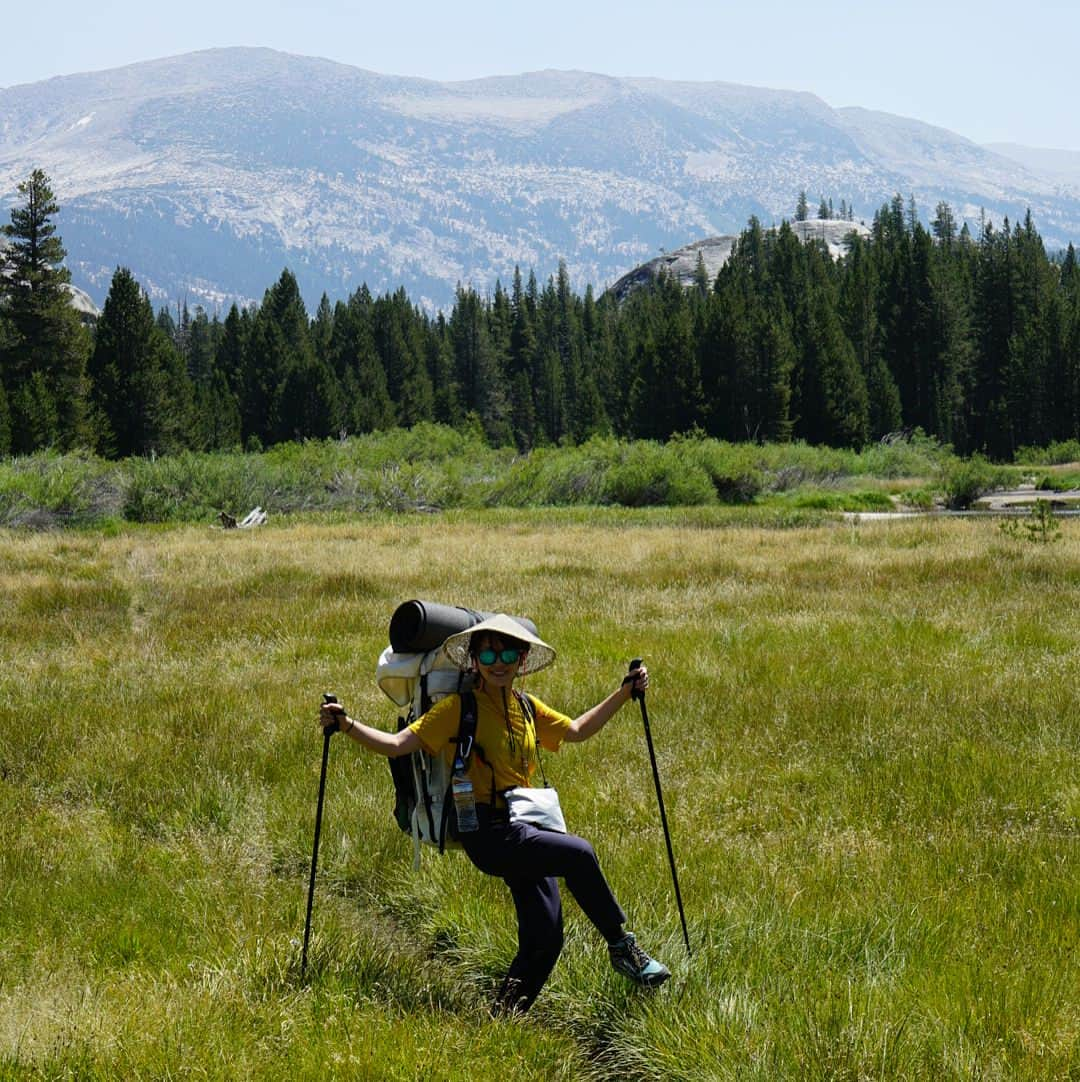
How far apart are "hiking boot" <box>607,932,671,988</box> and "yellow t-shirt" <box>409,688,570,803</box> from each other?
739 mm

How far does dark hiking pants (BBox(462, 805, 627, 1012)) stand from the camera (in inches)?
178

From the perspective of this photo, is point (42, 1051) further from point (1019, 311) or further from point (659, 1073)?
point (1019, 311)

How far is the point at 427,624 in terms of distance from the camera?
15.9 ft

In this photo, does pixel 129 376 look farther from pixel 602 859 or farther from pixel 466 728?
pixel 466 728

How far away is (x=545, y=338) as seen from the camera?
417ft

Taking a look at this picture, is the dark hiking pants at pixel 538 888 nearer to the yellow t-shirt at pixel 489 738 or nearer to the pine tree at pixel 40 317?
the yellow t-shirt at pixel 489 738

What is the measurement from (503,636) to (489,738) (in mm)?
429

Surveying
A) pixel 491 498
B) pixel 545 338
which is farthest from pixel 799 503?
pixel 545 338

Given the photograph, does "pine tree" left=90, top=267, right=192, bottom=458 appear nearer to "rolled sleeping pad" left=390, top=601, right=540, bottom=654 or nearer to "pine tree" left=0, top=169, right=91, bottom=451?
"pine tree" left=0, top=169, right=91, bottom=451

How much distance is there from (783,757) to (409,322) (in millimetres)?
109413

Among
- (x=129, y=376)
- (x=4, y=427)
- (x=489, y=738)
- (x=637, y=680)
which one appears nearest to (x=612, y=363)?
(x=129, y=376)

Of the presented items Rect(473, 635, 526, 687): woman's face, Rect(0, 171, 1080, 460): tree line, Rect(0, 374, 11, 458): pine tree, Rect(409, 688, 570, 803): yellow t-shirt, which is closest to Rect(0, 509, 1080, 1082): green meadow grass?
Rect(409, 688, 570, 803): yellow t-shirt

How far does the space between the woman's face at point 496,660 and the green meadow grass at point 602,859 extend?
48.6 inches

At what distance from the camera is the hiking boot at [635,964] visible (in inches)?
175
